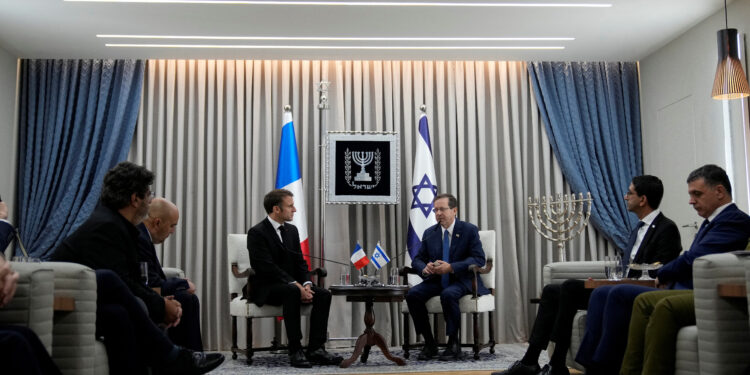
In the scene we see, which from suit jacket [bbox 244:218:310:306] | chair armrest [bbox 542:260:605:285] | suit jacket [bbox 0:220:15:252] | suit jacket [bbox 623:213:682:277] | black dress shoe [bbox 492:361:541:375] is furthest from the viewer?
suit jacket [bbox 244:218:310:306]

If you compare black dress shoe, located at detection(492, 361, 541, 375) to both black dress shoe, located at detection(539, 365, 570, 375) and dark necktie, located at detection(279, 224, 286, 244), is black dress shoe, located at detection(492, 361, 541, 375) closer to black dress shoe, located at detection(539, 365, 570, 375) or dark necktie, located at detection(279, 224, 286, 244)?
black dress shoe, located at detection(539, 365, 570, 375)

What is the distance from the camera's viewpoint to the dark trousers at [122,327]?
320cm

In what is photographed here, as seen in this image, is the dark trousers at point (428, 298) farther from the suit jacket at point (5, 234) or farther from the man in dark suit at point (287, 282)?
the suit jacket at point (5, 234)

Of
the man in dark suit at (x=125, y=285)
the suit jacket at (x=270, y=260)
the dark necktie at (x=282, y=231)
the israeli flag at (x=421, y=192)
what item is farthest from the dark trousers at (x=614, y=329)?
the israeli flag at (x=421, y=192)

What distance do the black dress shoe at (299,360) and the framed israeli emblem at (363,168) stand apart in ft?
→ 5.98

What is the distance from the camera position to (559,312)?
4.54m

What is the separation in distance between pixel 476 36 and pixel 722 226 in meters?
3.38

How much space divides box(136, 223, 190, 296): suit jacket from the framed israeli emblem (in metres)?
2.63

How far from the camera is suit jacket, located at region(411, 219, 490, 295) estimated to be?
20.3 feet

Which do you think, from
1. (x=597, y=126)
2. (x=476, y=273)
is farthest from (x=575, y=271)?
(x=597, y=126)

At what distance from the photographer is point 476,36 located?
6770 mm

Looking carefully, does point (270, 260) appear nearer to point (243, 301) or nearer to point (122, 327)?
point (243, 301)

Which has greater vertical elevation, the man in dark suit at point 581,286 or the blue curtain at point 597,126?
the blue curtain at point 597,126

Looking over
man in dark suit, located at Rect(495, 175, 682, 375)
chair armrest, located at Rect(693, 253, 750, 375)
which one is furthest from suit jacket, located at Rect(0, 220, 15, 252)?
chair armrest, located at Rect(693, 253, 750, 375)
